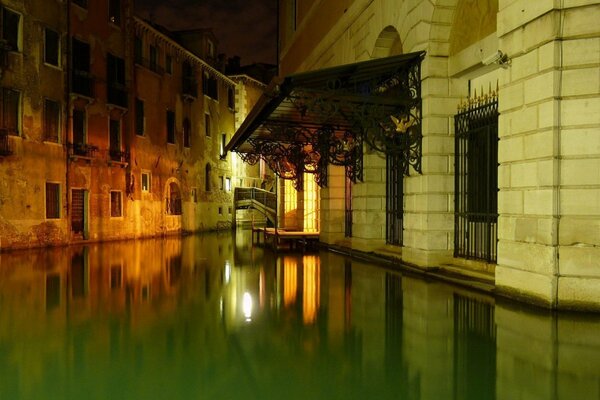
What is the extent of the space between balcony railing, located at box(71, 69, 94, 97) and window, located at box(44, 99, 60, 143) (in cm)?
113

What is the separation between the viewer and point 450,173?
10531mm

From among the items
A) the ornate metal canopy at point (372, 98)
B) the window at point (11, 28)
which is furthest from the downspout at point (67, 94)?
the ornate metal canopy at point (372, 98)

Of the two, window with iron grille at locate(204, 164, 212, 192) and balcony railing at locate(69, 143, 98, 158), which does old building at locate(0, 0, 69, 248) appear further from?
window with iron grille at locate(204, 164, 212, 192)

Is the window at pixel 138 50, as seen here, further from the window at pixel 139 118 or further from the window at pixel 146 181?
the window at pixel 146 181

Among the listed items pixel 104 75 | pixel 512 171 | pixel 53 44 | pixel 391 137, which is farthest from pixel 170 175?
pixel 512 171

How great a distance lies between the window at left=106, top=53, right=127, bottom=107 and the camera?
24531 mm

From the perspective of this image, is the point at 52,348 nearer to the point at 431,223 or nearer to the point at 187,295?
the point at 187,295

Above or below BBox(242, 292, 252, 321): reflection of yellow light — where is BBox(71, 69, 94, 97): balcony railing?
above

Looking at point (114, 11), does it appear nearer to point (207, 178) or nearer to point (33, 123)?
point (33, 123)

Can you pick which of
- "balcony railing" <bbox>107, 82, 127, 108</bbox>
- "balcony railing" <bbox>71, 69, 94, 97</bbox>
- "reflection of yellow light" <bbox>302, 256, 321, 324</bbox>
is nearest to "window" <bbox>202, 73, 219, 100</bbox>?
"balcony railing" <bbox>107, 82, 127, 108</bbox>

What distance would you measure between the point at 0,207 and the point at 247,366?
17.2 metres

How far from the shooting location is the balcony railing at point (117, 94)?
24484 millimetres

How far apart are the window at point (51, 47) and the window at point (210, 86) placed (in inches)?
537

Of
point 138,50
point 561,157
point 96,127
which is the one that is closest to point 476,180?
point 561,157
